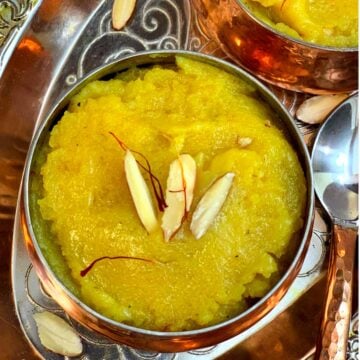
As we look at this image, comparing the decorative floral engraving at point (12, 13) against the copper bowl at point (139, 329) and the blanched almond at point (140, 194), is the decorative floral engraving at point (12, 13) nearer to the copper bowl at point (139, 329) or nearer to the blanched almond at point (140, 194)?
the copper bowl at point (139, 329)

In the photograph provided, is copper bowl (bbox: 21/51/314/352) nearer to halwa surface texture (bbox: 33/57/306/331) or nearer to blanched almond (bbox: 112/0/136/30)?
halwa surface texture (bbox: 33/57/306/331)

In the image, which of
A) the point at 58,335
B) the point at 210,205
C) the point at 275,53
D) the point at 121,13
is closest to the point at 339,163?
the point at 275,53

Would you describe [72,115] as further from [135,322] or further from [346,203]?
[346,203]

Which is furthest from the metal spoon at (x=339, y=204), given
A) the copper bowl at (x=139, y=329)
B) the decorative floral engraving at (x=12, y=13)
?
the decorative floral engraving at (x=12, y=13)

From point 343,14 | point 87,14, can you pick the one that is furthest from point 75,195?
point 343,14

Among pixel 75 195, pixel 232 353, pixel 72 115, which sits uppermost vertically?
pixel 72 115

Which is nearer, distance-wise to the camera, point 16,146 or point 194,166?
point 194,166
